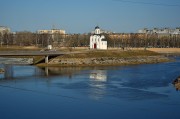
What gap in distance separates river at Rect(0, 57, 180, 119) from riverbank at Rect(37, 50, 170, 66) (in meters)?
14.1

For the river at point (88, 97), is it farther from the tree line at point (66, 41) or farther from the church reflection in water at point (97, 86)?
the tree line at point (66, 41)

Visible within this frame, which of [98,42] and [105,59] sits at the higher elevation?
[98,42]

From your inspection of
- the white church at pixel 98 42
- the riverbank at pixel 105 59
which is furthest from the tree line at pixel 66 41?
the riverbank at pixel 105 59

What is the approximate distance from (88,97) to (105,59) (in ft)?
96.3

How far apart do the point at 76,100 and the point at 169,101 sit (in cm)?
614

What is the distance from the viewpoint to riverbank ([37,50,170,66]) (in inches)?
1980

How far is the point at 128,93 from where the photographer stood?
26.5m

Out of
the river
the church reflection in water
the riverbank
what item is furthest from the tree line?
the river

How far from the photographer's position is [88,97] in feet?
80.6

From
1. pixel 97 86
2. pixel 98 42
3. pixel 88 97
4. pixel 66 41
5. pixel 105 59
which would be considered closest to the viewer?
pixel 88 97

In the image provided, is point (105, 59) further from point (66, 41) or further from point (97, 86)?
point (66, 41)

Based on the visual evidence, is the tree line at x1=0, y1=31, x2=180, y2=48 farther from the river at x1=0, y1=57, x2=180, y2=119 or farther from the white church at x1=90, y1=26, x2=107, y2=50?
the river at x1=0, y1=57, x2=180, y2=119

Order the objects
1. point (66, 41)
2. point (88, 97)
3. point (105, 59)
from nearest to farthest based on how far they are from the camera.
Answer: point (88, 97) < point (105, 59) < point (66, 41)

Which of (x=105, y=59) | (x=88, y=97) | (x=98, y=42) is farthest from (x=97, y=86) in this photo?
(x=98, y=42)
